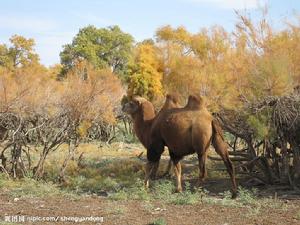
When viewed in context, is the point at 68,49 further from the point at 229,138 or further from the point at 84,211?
the point at 84,211

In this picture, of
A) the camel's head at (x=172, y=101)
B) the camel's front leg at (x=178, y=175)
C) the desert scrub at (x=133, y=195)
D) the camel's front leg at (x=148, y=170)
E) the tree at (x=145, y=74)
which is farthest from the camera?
the tree at (x=145, y=74)

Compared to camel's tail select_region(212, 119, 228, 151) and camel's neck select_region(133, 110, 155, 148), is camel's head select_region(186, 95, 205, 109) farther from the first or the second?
camel's neck select_region(133, 110, 155, 148)

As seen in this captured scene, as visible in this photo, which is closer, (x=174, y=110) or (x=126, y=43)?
(x=174, y=110)

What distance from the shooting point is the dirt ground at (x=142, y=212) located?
7180 mm

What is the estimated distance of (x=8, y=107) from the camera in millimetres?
10586

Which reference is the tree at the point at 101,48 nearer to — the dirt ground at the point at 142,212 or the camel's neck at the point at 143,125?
the camel's neck at the point at 143,125

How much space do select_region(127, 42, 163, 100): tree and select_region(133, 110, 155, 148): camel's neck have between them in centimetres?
1948

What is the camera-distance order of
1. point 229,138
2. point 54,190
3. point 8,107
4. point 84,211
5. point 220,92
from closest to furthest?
point 84,211
point 54,190
point 8,107
point 220,92
point 229,138

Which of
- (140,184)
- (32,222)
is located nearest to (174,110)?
(140,184)

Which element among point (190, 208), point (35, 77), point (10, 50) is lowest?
point (190, 208)

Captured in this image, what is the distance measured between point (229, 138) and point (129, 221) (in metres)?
13.0

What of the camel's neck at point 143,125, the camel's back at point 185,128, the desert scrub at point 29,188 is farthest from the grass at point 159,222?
the camel's neck at point 143,125

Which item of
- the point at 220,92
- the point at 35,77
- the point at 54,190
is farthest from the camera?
the point at 35,77

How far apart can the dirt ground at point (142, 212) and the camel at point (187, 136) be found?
1352 millimetres
